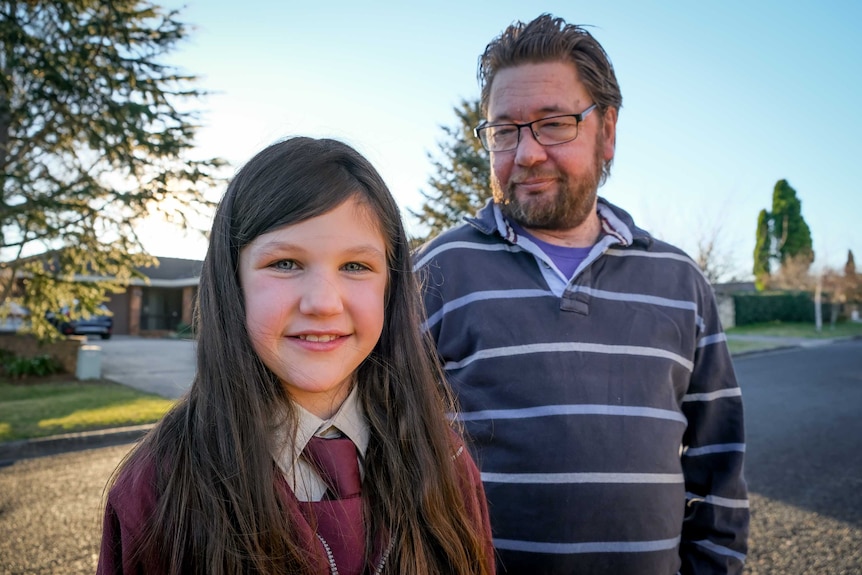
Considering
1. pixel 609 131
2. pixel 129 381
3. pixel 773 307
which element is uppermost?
pixel 773 307

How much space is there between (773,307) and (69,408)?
41.8 m

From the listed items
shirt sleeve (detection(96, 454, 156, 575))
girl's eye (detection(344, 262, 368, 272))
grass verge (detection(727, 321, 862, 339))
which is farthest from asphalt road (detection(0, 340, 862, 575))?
grass verge (detection(727, 321, 862, 339))

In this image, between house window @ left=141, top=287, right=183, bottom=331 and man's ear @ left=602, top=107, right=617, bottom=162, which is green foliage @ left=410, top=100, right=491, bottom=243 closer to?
man's ear @ left=602, top=107, right=617, bottom=162

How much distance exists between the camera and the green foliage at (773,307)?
124 ft

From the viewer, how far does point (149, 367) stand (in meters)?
16.0

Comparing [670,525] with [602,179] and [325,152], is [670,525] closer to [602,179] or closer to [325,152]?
[602,179]

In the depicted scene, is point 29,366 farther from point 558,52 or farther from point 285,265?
point 285,265

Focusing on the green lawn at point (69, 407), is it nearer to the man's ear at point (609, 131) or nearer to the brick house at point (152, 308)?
the man's ear at point (609, 131)

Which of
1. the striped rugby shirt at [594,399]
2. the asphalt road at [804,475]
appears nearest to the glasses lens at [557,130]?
the striped rugby shirt at [594,399]

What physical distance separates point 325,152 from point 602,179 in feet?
4.40

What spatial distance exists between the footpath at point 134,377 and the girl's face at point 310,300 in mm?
298

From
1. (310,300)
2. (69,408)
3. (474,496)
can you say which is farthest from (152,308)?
(310,300)

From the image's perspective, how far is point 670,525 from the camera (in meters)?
1.78

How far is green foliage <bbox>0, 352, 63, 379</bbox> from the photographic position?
13.9 meters
